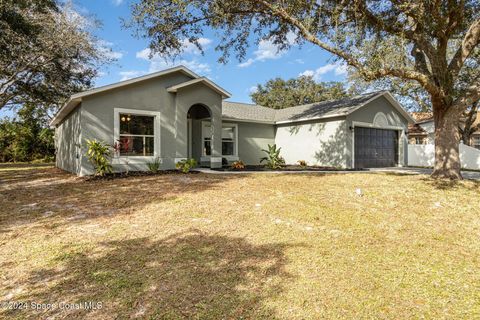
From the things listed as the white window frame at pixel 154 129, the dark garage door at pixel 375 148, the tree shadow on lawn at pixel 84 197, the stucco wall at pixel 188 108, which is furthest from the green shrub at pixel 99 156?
the dark garage door at pixel 375 148

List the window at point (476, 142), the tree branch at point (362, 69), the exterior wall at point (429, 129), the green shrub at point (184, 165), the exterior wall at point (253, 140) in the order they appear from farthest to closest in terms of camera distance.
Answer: the window at point (476, 142)
the exterior wall at point (429, 129)
the exterior wall at point (253, 140)
the green shrub at point (184, 165)
the tree branch at point (362, 69)

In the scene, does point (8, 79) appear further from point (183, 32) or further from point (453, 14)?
point (453, 14)

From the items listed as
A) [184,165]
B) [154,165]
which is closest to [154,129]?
[154,165]

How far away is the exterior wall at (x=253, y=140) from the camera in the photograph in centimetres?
1739

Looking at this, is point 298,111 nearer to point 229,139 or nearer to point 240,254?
point 229,139

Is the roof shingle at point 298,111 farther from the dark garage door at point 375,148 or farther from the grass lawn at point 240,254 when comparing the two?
the grass lawn at point 240,254

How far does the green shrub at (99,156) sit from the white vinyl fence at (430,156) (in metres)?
21.5

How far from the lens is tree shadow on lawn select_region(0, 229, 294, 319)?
3.11 metres

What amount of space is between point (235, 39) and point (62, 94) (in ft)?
35.7

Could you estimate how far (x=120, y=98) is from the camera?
39.2ft

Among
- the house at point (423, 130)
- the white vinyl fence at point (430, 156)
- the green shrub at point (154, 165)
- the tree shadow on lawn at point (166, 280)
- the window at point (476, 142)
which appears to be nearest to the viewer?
the tree shadow on lawn at point (166, 280)

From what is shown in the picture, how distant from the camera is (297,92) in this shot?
41344mm

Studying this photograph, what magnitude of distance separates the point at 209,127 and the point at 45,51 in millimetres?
8312

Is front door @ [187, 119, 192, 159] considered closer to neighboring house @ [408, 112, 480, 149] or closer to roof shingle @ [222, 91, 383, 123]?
roof shingle @ [222, 91, 383, 123]
